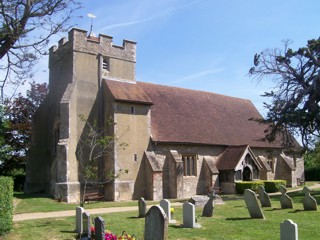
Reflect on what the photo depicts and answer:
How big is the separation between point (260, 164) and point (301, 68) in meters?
11.4

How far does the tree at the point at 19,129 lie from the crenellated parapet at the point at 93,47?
27.6ft

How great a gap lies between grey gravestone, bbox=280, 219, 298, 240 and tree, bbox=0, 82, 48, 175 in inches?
1166

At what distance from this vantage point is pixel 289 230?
898 centimetres

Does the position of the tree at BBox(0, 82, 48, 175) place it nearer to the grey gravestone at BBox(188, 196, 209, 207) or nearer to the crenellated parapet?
the crenellated parapet

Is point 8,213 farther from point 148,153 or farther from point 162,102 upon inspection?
point 162,102

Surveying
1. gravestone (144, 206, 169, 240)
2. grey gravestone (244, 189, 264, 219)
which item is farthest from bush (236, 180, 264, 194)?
gravestone (144, 206, 169, 240)

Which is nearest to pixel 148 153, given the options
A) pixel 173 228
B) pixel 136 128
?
pixel 136 128

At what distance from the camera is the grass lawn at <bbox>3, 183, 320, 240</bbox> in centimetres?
1192

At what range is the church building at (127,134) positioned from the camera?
88.9 feet

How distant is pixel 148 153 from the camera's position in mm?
28531

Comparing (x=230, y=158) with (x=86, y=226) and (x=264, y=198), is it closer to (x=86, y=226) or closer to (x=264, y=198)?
(x=264, y=198)

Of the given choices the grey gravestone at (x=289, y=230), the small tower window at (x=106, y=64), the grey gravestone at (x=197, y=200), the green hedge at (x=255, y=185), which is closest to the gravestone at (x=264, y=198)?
the grey gravestone at (x=197, y=200)

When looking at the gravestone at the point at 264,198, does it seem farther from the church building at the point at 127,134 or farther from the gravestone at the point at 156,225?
the gravestone at the point at 156,225

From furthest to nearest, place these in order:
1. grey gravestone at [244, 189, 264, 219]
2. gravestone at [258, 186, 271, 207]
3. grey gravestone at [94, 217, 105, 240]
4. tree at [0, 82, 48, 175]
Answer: tree at [0, 82, 48, 175] → gravestone at [258, 186, 271, 207] → grey gravestone at [244, 189, 264, 219] → grey gravestone at [94, 217, 105, 240]
